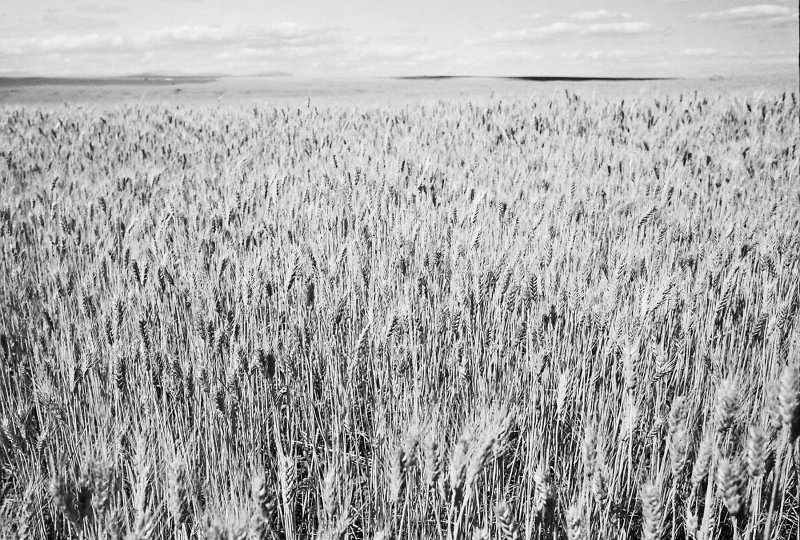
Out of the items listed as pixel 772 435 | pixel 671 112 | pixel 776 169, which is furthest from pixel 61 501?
pixel 671 112

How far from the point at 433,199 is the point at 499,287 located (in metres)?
1.51

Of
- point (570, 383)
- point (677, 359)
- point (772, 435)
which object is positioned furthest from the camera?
point (677, 359)

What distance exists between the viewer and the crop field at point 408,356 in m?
1.13

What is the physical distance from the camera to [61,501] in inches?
36.1

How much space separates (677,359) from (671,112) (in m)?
6.26

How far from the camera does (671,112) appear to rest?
6.99 metres

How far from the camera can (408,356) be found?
5.94ft

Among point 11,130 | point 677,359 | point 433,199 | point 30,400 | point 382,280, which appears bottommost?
point 30,400

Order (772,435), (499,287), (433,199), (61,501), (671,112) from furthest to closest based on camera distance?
(671,112), (433,199), (499,287), (772,435), (61,501)

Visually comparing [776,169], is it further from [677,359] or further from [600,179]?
[677,359]

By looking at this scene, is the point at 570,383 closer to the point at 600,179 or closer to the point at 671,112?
Result: the point at 600,179

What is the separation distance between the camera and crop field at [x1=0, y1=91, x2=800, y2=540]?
1132mm

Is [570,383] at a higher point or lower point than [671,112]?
lower

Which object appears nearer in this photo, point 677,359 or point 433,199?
point 677,359
